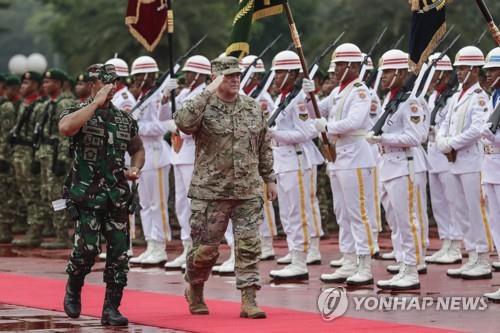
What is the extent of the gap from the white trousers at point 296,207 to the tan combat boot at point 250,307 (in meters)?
3.62

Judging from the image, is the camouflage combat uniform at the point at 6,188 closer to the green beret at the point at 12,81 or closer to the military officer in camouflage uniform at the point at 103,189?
the green beret at the point at 12,81

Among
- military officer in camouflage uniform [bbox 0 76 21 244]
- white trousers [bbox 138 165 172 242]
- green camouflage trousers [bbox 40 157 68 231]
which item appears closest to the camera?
white trousers [bbox 138 165 172 242]

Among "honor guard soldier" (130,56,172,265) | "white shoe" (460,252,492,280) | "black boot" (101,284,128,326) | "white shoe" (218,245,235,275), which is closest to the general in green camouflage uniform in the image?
"honor guard soldier" (130,56,172,265)

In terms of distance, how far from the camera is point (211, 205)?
12.4 meters

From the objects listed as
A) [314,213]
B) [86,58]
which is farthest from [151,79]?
[86,58]

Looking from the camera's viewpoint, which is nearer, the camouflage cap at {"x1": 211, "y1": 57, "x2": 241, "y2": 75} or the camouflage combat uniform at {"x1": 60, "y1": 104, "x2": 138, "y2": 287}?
the camouflage combat uniform at {"x1": 60, "y1": 104, "x2": 138, "y2": 287}

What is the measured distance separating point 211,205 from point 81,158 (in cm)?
123

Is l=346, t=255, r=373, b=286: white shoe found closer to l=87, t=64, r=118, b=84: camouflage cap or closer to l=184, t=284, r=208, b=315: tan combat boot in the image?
l=184, t=284, r=208, b=315: tan combat boot

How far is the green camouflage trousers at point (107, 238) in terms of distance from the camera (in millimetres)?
12055

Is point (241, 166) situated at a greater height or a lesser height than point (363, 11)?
lesser

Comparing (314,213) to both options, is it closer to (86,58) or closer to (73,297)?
(73,297)

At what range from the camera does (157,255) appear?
18.1 m

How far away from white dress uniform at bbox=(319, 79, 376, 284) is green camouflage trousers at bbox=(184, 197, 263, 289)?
8.63 feet

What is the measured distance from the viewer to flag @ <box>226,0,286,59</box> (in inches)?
563
